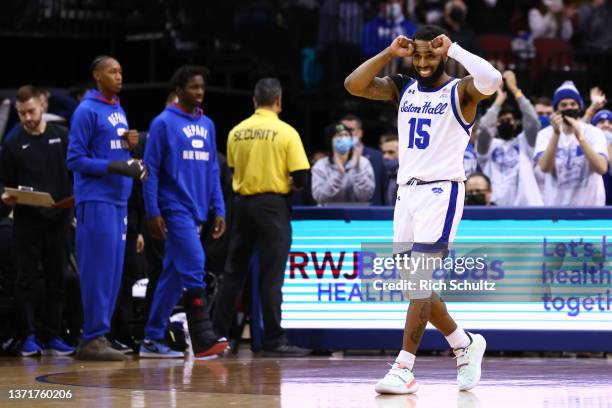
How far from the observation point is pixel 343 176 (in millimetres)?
13297

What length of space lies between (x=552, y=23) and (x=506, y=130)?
684 cm

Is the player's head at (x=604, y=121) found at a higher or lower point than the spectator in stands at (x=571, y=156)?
higher

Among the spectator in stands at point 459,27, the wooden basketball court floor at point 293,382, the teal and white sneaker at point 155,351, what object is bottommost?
the teal and white sneaker at point 155,351

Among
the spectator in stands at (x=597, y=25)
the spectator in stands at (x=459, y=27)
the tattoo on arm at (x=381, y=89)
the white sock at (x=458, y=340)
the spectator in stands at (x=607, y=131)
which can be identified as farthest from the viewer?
the spectator in stands at (x=597, y=25)

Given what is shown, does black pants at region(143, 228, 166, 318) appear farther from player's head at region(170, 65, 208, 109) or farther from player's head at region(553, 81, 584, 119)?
player's head at region(553, 81, 584, 119)

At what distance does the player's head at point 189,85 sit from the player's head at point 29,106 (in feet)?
4.34

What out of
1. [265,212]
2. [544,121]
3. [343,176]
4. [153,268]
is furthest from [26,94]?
[544,121]

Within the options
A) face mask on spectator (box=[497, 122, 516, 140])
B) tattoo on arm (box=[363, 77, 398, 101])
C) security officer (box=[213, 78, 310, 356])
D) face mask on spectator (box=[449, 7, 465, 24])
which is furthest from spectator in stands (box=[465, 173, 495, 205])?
face mask on spectator (box=[449, 7, 465, 24])

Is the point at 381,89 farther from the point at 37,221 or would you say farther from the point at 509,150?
the point at 509,150

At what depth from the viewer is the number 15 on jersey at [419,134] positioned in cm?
872

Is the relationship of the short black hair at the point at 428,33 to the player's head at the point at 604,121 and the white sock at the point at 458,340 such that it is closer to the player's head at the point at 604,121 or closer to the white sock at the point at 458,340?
the white sock at the point at 458,340

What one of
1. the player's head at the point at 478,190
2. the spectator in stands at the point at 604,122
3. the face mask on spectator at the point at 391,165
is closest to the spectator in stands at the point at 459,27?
the face mask on spectator at the point at 391,165

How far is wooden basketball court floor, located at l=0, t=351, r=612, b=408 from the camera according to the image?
25.6 feet

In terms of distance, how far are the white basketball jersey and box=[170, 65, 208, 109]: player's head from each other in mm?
3477
